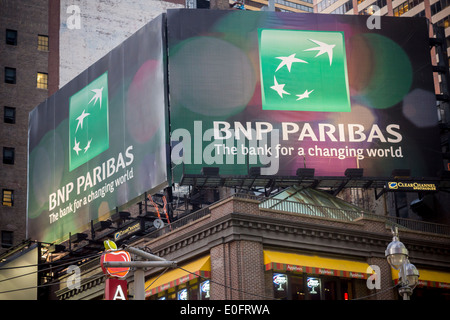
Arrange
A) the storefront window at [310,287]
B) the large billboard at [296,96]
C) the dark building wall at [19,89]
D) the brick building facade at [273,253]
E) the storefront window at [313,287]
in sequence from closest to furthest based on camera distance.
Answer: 1. the brick building facade at [273,253]
2. the storefront window at [310,287]
3. the storefront window at [313,287]
4. the large billboard at [296,96]
5. the dark building wall at [19,89]

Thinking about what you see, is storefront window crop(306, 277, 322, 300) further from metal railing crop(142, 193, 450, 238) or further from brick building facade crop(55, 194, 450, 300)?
metal railing crop(142, 193, 450, 238)

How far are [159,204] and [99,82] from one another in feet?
33.3

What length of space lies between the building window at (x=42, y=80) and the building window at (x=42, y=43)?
2.40 meters

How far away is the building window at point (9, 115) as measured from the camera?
7656 cm

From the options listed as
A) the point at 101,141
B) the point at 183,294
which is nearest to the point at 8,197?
the point at 101,141

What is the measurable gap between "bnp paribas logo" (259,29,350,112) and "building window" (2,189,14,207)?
97.6 feet

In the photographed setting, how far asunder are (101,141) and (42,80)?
20314 mm

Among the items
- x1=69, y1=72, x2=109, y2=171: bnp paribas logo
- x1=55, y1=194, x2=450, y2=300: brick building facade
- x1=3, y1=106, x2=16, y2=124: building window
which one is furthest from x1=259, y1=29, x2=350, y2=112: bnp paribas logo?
x1=3, y1=106, x2=16, y2=124: building window

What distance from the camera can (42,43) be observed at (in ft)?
259

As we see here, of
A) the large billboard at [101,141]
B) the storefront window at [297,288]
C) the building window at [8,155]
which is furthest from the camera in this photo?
the building window at [8,155]

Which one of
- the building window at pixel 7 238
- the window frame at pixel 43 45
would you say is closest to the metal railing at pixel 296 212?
the building window at pixel 7 238

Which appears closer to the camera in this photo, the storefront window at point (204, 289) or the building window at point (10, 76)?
the storefront window at point (204, 289)

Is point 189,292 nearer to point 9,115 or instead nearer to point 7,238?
point 7,238

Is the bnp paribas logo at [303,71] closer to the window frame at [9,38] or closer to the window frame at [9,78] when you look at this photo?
the window frame at [9,78]
